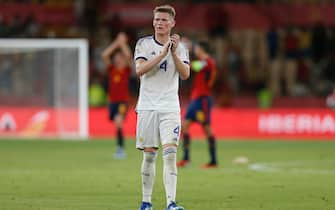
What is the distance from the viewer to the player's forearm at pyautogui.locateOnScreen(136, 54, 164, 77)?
12797 millimetres

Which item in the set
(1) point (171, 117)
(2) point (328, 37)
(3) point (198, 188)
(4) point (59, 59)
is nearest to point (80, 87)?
(4) point (59, 59)

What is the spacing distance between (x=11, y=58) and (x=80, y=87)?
7.25 feet

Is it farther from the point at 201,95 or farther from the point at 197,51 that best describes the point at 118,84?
the point at 197,51

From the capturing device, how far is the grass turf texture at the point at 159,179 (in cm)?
1409

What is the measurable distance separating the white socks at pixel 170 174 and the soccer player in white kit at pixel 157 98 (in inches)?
1.9


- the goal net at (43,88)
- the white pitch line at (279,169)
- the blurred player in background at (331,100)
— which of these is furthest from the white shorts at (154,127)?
the blurred player in background at (331,100)

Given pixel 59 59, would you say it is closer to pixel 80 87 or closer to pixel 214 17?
pixel 80 87

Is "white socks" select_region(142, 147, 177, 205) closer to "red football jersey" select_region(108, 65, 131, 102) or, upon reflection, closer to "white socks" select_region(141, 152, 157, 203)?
"white socks" select_region(141, 152, 157, 203)

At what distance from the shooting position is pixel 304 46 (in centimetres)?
3794

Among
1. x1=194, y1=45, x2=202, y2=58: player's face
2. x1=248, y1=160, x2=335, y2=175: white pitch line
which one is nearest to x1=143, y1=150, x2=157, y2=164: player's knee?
x1=248, y1=160, x2=335, y2=175: white pitch line

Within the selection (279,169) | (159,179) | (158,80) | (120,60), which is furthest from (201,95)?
(158,80)

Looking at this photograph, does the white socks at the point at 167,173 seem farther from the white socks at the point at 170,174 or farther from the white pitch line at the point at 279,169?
the white pitch line at the point at 279,169

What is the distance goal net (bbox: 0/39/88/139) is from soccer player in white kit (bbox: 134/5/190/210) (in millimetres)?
16741

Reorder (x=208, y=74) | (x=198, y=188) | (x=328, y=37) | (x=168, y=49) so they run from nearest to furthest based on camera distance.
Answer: (x=168, y=49), (x=198, y=188), (x=208, y=74), (x=328, y=37)
